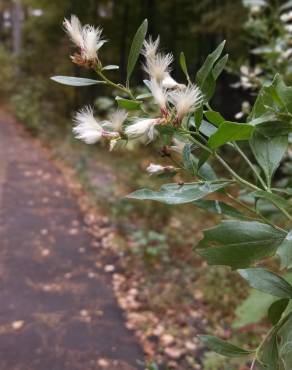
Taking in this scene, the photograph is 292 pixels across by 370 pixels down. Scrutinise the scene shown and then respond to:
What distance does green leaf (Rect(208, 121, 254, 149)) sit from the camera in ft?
3.22

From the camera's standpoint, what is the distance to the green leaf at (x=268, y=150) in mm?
1172

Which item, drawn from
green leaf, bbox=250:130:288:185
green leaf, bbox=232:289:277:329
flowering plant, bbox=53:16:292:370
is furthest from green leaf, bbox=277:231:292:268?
green leaf, bbox=232:289:277:329

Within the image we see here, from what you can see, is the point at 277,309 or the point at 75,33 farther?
the point at 277,309

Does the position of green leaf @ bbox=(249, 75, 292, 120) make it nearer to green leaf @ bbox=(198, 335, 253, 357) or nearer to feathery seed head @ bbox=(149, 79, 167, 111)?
feathery seed head @ bbox=(149, 79, 167, 111)

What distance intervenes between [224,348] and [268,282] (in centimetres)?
26

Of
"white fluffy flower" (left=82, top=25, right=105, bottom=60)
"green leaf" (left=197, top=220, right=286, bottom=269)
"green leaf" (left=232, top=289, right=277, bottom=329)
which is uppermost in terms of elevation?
"white fluffy flower" (left=82, top=25, right=105, bottom=60)

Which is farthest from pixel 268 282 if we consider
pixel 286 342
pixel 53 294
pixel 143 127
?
pixel 53 294

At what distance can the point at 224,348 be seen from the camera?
1.37 metres

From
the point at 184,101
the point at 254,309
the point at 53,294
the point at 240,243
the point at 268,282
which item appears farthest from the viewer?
the point at 53,294

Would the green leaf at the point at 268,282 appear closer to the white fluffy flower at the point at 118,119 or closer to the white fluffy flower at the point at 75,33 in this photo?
the white fluffy flower at the point at 118,119

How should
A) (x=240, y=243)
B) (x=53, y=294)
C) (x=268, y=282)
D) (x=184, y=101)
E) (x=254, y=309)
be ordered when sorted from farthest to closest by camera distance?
(x=53, y=294), (x=254, y=309), (x=268, y=282), (x=240, y=243), (x=184, y=101)

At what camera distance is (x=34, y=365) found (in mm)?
3160

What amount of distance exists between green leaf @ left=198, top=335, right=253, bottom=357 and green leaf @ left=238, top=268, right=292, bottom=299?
222mm

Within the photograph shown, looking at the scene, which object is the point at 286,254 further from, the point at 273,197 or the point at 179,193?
the point at 179,193
